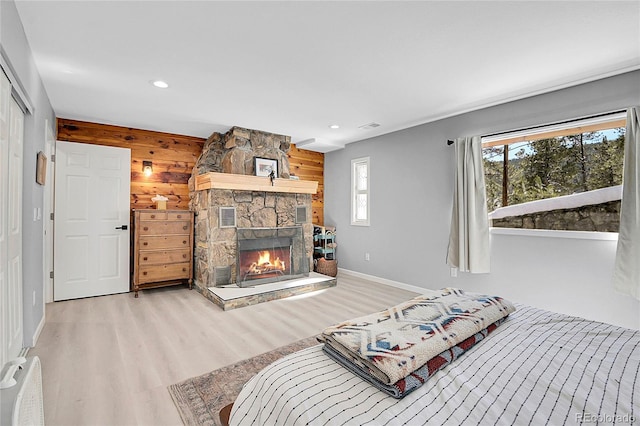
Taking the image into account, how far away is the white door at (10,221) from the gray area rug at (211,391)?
108 cm

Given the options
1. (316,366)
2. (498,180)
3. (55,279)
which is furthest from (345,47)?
(55,279)

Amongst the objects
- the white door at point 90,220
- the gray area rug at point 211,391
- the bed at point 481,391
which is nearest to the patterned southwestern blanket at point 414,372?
the bed at point 481,391

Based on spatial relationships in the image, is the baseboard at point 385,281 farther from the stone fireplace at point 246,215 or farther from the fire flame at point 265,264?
the fire flame at point 265,264

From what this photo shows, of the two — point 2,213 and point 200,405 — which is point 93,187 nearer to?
point 2,213

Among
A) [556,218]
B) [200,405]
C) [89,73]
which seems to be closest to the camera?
[200,405]

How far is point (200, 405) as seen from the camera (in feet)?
5.88

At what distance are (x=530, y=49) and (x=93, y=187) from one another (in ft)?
16.5

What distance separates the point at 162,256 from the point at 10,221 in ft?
7.24

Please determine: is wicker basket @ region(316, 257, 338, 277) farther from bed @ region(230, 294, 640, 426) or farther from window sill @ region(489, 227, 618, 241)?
bed @ region(230, 294, 640, 426)

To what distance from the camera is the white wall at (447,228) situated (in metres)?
2.73

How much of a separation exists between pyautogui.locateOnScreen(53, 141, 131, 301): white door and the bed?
3982mm

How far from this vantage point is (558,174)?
10.1 feet

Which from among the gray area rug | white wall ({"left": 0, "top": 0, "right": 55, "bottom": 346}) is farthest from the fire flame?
white wall ({"left": 0, "top": 0, "right": 55, "bottom": 346})

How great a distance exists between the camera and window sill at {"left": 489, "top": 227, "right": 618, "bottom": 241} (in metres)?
2.70
